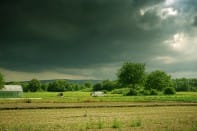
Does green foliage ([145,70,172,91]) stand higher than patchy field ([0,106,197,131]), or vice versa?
green foliage ([145,70,172,91])

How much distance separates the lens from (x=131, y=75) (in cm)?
12275

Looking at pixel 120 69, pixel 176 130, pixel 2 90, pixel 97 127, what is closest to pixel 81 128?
pixel 97 127

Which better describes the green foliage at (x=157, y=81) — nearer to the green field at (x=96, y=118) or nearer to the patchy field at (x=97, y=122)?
the green field at (x=96, y=118)

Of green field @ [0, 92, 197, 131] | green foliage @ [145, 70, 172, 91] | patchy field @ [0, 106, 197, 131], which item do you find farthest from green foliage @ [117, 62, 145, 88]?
patchy field @ [0, 106, 197, 131]

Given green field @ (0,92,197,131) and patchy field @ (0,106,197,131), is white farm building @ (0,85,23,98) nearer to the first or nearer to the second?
green field @ (0,92,197,131)

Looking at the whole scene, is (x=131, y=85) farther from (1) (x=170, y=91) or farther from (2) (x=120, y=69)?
(1) (x=170, y=91)

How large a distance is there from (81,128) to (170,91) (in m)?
97.9

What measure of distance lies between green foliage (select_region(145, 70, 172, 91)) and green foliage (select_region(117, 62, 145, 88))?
973 centimetres

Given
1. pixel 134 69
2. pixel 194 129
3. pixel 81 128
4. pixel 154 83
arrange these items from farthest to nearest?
1. pixel 154 83
2. pixel 134 69
3. pixel 81 128
4. pixel 194 129

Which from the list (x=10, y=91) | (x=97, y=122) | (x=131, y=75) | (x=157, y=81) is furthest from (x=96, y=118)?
(x=157, y=81)

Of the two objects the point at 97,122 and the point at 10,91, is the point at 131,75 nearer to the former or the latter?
the point at 10,91

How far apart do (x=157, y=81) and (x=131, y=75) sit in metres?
16.1

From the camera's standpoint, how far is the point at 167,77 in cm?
13825

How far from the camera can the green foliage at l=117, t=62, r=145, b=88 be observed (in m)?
123
